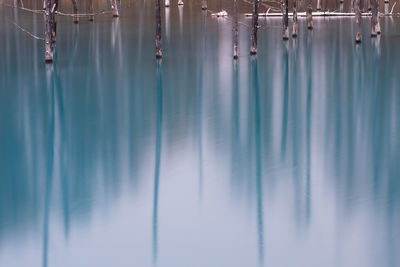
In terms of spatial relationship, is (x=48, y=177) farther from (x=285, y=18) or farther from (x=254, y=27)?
(x=285, y=18)

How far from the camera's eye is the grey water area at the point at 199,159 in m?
8.45

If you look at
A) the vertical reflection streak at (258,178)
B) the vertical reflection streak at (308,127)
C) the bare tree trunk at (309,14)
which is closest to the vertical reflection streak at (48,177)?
the vertical reflection streak at (258,178)

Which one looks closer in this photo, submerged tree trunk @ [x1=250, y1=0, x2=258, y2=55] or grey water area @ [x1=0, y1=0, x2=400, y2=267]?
grey water area @ [x1=0, y1=0, x2=400, y2=267]

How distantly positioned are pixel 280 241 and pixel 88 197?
264 centimetres

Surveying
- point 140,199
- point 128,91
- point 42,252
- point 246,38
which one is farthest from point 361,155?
point 246,38

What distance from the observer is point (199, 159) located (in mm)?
11992

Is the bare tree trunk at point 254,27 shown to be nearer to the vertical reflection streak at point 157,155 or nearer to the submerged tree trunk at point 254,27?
the submerged tree trunk at point 254,27

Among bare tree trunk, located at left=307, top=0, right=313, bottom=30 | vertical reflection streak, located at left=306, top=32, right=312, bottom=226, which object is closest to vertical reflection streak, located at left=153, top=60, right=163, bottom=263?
vertical reflection streak, located at left=306, top=32, right=312, bottom=226

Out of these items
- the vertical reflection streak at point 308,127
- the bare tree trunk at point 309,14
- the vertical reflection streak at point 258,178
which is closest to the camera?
the vertical reflection streak at point 258,178

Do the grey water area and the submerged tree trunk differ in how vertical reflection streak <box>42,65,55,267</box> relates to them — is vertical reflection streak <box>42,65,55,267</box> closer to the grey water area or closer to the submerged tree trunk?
the grey water area

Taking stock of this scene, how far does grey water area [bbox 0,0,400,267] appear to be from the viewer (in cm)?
845

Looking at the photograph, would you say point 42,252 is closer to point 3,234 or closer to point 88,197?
point 3,234

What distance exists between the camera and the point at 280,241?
8.55 m

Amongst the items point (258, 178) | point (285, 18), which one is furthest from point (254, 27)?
point (258, 178)
